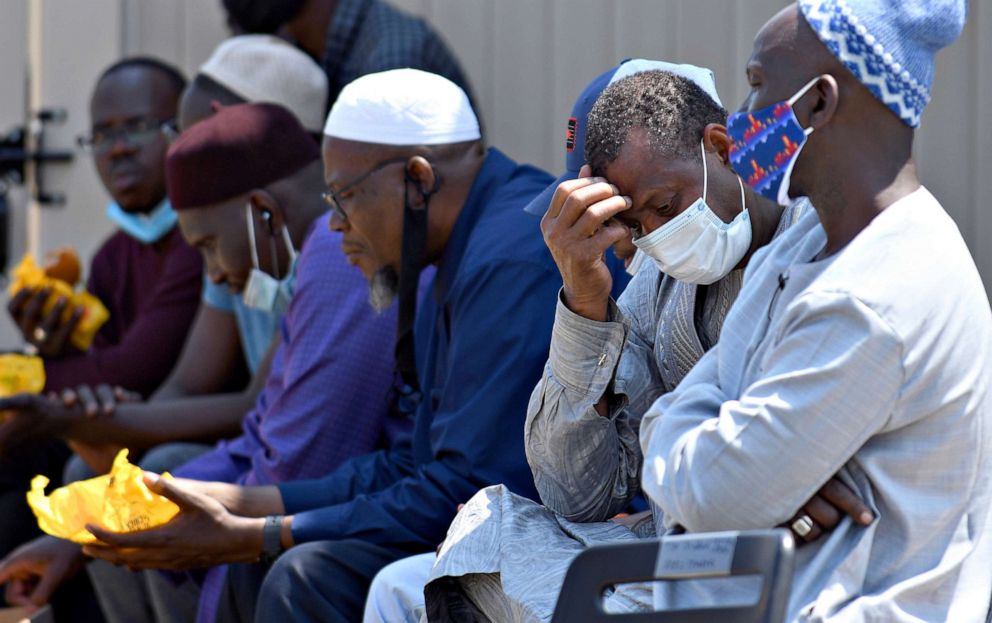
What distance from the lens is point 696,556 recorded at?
68.0 inches

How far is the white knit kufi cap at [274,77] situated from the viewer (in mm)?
4609

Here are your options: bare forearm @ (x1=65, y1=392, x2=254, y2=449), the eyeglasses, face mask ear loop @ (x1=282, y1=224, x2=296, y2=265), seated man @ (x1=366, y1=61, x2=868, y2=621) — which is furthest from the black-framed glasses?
the eyeglasses

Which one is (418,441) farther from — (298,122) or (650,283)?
(298,122)

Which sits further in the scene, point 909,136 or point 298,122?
point 298,122

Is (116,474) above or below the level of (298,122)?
below

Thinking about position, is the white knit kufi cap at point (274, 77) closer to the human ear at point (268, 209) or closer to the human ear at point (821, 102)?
the human ear at point (268, 209)

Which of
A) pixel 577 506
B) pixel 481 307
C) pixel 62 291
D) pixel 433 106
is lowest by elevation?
pixel 62 291

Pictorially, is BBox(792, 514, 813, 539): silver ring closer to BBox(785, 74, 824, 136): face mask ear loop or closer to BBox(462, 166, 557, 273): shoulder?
BBox(785, 74, 824, 136): face mask ear loop

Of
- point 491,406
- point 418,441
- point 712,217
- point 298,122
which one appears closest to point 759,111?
point 712,217

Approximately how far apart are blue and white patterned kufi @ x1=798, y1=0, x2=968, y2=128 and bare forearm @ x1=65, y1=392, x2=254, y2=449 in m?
2.47

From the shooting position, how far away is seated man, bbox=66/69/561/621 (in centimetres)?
296

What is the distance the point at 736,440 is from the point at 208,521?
1.53 meters

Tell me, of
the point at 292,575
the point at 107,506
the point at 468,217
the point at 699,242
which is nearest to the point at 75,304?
the point at 107,506

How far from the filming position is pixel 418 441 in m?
3.23
